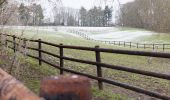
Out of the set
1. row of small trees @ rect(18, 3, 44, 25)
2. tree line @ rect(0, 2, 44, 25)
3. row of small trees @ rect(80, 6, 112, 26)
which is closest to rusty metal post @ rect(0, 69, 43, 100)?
tree line @ rect(0, 2, 44, 25)

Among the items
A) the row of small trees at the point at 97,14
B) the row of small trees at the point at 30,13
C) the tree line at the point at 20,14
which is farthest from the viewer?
the row of small trees at the point at 97,14

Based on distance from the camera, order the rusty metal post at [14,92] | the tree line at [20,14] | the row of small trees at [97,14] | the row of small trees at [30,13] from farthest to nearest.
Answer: the row of small trees at [97,14]
the row of small trees at [30,13]
the tree line at [20,14]
the rusty metal post at [14,92]

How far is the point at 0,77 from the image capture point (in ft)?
5.55

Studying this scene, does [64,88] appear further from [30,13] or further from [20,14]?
[20,14]

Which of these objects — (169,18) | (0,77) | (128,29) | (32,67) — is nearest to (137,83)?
(32,67)

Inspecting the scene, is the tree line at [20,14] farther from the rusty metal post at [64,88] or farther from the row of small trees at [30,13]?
the rusty metal post at [64,88]

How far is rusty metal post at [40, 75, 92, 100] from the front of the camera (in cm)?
128

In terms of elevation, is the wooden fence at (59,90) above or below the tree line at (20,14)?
below

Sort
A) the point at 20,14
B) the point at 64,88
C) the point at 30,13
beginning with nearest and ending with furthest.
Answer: the point at 64,88 < the point at 30,13 < the point at 20,14

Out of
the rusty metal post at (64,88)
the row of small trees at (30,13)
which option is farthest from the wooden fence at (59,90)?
the row of small trees at (30,13)

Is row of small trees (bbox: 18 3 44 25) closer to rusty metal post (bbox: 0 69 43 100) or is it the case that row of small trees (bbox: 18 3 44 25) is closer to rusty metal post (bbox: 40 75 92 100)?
rusty metal post (bbox: 0 69 43 100)

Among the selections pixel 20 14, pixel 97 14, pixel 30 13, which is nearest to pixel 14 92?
pixel 30 13

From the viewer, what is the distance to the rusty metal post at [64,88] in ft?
4.19

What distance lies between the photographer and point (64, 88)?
4.17 feet
